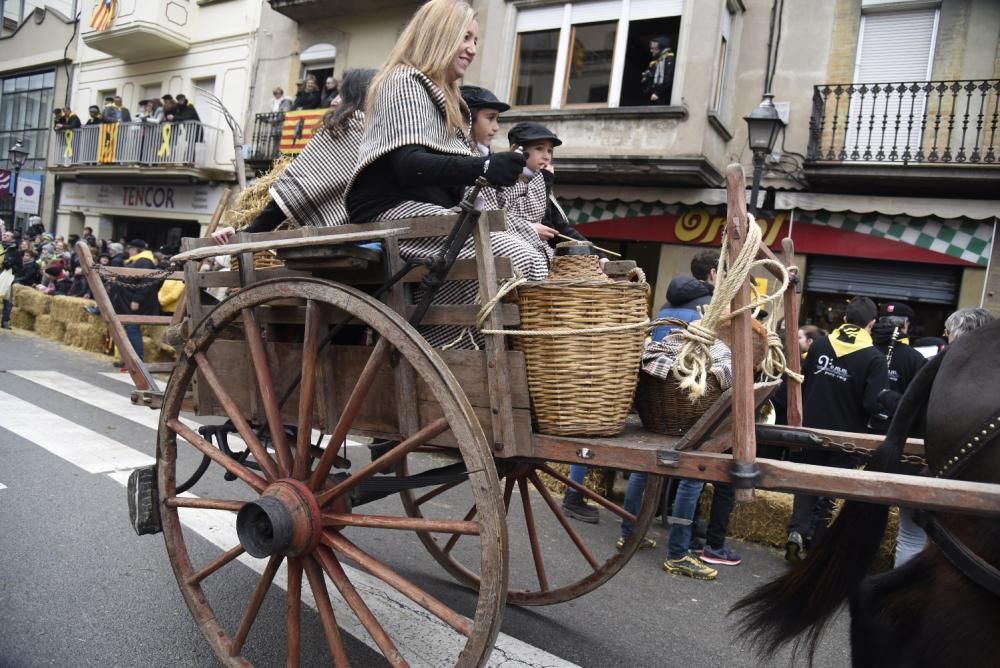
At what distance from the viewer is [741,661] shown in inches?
131

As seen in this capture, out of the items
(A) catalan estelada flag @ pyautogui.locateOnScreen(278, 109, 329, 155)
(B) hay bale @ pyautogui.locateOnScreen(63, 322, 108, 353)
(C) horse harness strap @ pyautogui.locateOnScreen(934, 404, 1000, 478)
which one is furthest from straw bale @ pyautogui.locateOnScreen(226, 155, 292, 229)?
(A) catalan estelada flag @ pyautogui.locateOnScreen(278, 109, 329, 155)

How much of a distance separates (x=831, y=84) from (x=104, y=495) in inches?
382

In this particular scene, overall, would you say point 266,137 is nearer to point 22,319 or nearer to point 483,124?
point 22,319

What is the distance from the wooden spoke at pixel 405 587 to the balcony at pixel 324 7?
43.9 feet

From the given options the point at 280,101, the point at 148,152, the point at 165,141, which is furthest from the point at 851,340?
the point at 148,152

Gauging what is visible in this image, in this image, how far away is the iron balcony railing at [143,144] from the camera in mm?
17109

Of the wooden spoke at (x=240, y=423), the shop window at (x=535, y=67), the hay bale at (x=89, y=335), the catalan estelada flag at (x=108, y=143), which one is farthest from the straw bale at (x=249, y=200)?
the catalan estelada flag at (x=108, y=143)

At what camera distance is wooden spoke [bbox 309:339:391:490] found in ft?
7.32

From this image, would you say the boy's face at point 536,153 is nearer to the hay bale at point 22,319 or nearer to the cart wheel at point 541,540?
the cart wheel at point 541,540

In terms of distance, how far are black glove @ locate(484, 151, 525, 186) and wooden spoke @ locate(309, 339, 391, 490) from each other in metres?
0.59

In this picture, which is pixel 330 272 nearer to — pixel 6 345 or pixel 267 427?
pixel 267 427

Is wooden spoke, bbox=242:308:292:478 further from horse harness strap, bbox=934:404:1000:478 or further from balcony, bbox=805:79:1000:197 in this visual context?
balcony, bbox=805:79:1000:197

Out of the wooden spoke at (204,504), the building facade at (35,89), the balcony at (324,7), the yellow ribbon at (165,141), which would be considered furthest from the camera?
the building facade at (35,89)

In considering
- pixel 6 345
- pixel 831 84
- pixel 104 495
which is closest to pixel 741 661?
pixel 104 495
